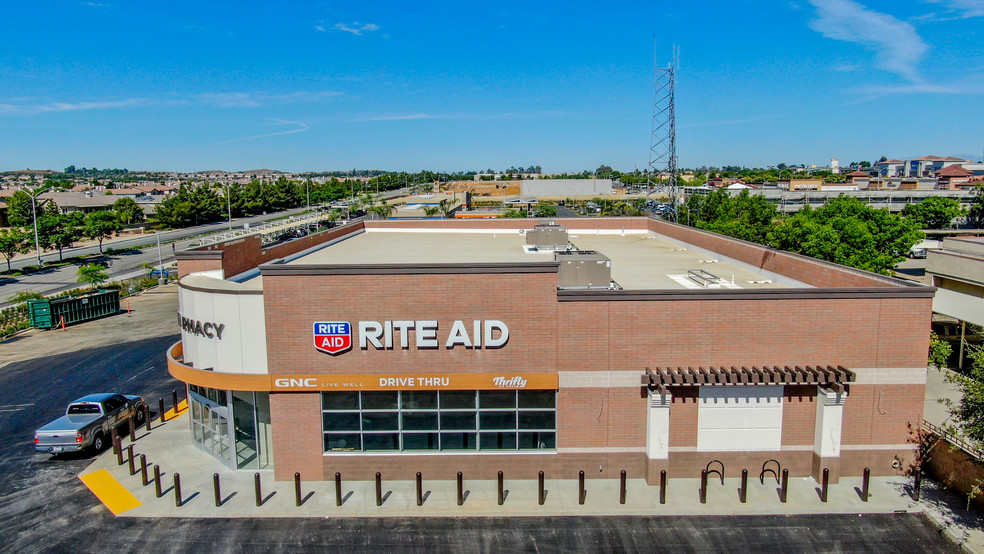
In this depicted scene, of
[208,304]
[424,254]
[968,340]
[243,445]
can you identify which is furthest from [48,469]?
[968,340]

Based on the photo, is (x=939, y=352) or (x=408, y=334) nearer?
(x=408, y=334)

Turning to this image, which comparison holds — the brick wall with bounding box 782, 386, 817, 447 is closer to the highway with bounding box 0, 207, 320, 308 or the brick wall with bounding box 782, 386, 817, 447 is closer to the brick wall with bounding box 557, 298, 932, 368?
the brick wall with bounding box 557, 298, 932, 368

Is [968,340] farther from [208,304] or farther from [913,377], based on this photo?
[208,304]

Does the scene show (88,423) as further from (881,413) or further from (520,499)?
(881,413)

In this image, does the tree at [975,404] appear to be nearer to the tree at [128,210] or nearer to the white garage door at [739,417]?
the white garage door at [739,417]

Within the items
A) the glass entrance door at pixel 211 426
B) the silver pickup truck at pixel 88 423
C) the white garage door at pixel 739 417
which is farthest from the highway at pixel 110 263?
the white garage door at pixel 739 417

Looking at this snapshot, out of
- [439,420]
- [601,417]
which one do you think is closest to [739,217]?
[601,417]

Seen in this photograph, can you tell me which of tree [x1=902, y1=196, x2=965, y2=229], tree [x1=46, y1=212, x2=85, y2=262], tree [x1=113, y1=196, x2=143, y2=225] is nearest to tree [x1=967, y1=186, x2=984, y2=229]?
tree [x1=902, y1=196, x2=965, y2=229]
